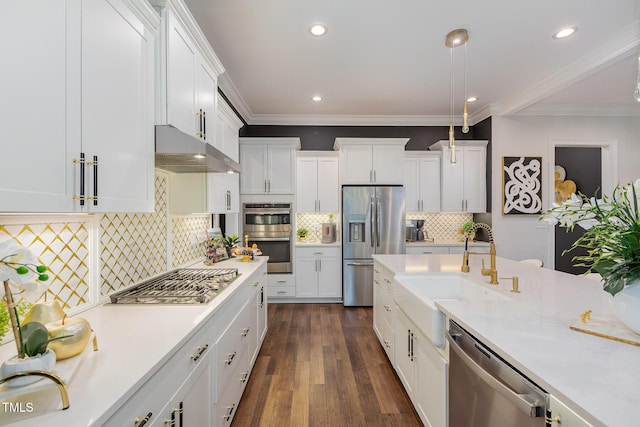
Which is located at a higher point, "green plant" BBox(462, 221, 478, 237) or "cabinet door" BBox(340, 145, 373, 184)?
"cabinet door" BBox(340, 145, 373, 184)

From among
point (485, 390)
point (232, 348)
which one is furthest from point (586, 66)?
point (232, 348)

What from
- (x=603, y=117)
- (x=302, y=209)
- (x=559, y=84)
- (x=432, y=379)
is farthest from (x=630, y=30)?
(x=302, y=209)

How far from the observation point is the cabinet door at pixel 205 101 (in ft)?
6.70

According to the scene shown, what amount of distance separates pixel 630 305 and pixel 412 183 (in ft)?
13.0

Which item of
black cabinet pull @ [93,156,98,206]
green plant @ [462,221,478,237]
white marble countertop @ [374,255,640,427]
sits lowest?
white marble countertop @ [374,255,640,427]

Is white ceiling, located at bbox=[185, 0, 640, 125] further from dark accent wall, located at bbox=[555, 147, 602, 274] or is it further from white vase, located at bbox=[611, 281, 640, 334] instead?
white vase, located at bbox=[611, 281, 640, 334]

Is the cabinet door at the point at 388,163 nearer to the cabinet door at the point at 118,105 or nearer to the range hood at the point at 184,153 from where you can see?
the range hood at the point at 184,153

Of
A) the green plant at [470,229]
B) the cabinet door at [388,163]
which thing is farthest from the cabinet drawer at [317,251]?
the green plant at [470,229]

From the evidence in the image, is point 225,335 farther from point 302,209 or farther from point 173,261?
point 302,209

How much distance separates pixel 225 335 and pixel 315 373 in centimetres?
118

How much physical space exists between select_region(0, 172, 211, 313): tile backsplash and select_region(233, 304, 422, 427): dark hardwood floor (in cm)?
122

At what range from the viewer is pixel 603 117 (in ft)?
14.8

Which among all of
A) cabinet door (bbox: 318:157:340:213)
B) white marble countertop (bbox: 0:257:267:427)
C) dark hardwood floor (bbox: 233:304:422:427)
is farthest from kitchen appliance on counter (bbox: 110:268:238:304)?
cabinet door (bbox: 318:157:340:213)

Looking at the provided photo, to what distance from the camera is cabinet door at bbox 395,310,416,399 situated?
1.99 m
